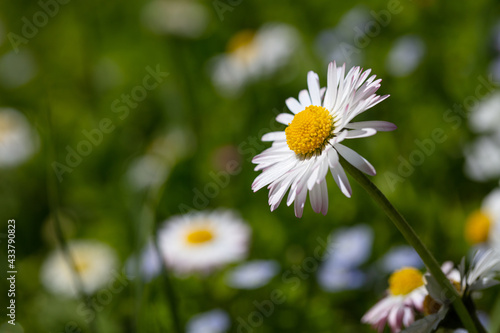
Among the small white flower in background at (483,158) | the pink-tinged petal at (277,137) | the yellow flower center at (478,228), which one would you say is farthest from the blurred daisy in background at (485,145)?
the pink-tinged petal at (277,137)

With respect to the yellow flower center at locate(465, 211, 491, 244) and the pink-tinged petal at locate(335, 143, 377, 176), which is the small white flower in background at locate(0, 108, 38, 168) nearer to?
the yellow flower center at locate(465, 211, 491, 244)

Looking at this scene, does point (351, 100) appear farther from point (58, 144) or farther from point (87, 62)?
point (87, 62)

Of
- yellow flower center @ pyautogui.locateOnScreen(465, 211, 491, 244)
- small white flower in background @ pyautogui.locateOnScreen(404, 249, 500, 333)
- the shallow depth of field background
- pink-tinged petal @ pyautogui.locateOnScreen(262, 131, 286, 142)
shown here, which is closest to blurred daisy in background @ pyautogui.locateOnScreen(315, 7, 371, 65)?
the shallow depth of field background

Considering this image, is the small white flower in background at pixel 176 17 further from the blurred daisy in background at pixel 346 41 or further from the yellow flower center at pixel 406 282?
the yellow flower center at pixel 406 282

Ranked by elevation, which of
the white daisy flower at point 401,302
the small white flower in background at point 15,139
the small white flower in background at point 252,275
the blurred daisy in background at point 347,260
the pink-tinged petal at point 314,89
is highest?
the small white flower in background at point 15,139

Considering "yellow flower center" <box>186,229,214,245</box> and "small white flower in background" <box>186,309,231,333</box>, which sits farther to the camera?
"yellow flower center" <box>186,229,214,245</box>
